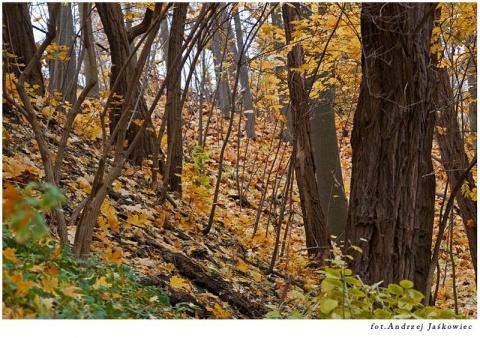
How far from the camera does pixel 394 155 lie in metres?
3.73

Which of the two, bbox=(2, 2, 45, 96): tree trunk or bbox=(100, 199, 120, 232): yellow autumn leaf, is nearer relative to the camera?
bbox=(100, 199, 120, 232): yellow autumn leaf

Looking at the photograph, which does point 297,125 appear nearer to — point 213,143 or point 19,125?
point 19,125

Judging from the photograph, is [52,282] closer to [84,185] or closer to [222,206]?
[84,185]

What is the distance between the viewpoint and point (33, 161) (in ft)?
15.7

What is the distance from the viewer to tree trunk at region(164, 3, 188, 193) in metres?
5.50

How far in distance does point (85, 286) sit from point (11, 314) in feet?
1.82

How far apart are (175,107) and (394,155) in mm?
2925

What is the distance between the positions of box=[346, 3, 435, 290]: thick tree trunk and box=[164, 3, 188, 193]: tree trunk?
196 cm

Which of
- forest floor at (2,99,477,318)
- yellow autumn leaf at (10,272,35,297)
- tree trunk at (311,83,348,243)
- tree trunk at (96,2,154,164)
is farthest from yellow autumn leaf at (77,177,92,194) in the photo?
tree trunk at (311,83,348,243)

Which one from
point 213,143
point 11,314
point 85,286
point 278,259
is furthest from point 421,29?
point 213,143

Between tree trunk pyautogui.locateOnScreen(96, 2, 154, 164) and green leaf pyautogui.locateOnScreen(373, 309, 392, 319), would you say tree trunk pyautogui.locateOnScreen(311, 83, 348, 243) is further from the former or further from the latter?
green leaf pyautogui.locateOnScreen(373, 309, 392, 319)

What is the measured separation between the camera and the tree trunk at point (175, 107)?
550 cm

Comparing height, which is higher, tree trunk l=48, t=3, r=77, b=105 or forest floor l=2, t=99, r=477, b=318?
tree trunk l=48, t=3, r=77, b=105

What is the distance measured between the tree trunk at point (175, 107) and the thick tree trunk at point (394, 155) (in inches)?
77.4
